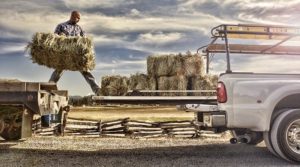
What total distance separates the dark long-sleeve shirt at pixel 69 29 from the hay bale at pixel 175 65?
676cm

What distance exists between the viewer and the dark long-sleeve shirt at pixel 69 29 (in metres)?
14.5

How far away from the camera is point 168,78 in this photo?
20891 mm

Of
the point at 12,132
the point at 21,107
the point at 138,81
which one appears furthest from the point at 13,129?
the point at 138,81

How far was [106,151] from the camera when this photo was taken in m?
9.21

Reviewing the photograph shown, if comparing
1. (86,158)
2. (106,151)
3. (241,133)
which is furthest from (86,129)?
(241,133)

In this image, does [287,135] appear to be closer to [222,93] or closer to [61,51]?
[222,93]

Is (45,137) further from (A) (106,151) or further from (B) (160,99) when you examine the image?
(B) (160,99)

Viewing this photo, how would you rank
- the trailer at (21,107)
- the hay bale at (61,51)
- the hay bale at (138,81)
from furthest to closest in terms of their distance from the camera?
the hay bale at (138,81) < the hay bale at (61,51) < the trailer at (21,107)

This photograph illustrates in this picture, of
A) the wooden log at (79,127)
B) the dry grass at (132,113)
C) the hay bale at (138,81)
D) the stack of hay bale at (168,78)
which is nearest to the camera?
the wooden log at (79,127)

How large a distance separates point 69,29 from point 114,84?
19.7ft

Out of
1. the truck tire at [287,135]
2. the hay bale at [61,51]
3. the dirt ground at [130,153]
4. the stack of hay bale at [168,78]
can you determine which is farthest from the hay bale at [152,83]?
the truck tire at [287,135]

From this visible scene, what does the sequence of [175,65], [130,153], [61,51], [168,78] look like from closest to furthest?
[130,153] → [61,51] → [168,78] → [175,65]

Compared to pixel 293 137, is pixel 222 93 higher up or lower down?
higher up

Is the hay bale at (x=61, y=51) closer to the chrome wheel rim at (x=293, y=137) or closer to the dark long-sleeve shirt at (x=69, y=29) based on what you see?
the dark long-sleeve shirt at (x=69, y=29)
